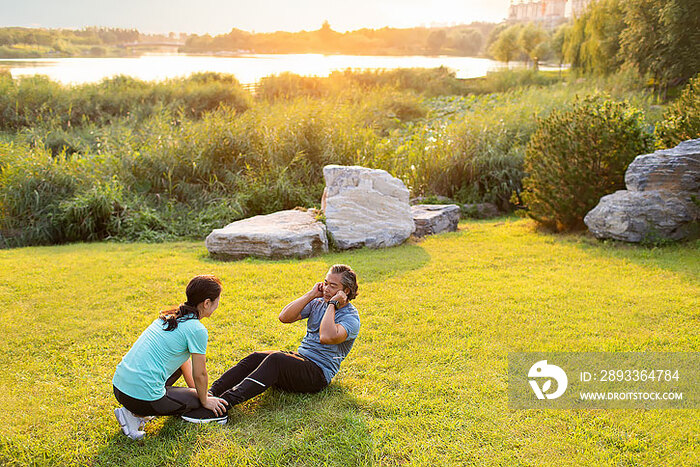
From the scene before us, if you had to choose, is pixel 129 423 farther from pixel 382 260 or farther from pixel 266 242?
pixel 382 260

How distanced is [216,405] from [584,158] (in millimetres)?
6568

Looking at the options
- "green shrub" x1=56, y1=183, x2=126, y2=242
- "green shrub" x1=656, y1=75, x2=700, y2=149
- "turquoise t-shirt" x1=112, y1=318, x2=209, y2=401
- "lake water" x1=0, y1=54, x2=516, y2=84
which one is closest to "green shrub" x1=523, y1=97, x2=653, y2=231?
"green shrub" x1=656, y1=75, x2=700, y2=149

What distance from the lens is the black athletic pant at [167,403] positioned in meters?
3.14

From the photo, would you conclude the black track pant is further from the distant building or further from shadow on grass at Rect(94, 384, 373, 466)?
the distant building

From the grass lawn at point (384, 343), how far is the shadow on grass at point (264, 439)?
0.01 m

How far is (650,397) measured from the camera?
357 cm

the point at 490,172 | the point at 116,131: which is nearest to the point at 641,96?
the point at 490,172

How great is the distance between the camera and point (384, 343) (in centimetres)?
447

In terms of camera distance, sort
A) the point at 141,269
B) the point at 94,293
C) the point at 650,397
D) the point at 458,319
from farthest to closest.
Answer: the point at 141,269, the point at 94,293, the point at 458,319, the point at 650,397

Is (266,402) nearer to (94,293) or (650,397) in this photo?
(650,397)

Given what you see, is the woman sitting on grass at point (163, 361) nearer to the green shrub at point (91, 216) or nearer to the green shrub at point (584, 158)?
the green shrub at point (91, 216)

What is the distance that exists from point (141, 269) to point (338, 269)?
3857 mm

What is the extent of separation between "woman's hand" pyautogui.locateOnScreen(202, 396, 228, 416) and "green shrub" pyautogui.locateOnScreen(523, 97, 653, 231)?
6161 millimetres

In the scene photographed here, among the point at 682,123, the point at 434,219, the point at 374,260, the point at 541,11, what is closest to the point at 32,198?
the point at 374,260
